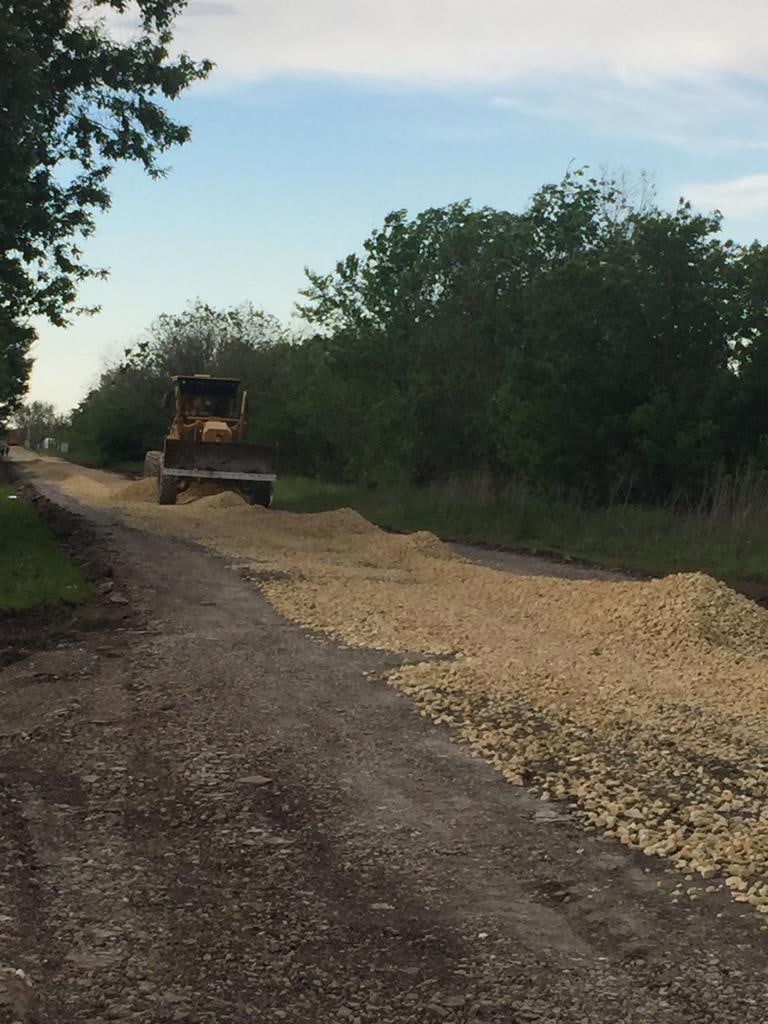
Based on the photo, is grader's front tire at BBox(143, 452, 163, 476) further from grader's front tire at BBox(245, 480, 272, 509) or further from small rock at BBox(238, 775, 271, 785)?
small rock at BBox(238, 775, 271, 785)

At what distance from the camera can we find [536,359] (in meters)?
31.2

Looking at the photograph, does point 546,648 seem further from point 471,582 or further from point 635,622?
point 471,582

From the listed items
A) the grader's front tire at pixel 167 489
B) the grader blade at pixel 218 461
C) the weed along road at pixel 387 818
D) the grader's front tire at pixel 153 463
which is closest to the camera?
the weed along road at pixel 387 818

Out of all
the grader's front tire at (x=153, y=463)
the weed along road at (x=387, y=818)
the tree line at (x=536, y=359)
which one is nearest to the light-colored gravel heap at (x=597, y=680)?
the weed along road at (x=387, y=818)

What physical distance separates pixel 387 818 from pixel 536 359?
2539 cm

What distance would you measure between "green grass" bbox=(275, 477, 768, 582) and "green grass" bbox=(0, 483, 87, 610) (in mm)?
9266

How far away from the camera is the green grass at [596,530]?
22.0 metres

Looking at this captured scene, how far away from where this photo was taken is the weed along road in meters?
4.61

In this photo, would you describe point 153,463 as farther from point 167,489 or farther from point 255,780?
point 255,780

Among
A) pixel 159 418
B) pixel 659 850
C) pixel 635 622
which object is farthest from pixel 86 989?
pixel 159 418

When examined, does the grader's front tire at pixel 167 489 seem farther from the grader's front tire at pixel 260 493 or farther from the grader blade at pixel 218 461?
the grader's front tire at pixel 260 493

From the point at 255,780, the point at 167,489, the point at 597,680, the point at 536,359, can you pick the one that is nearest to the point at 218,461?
the point at 167,489

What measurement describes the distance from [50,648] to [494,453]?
26739 mm

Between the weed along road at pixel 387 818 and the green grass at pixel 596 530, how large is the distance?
8090mm
